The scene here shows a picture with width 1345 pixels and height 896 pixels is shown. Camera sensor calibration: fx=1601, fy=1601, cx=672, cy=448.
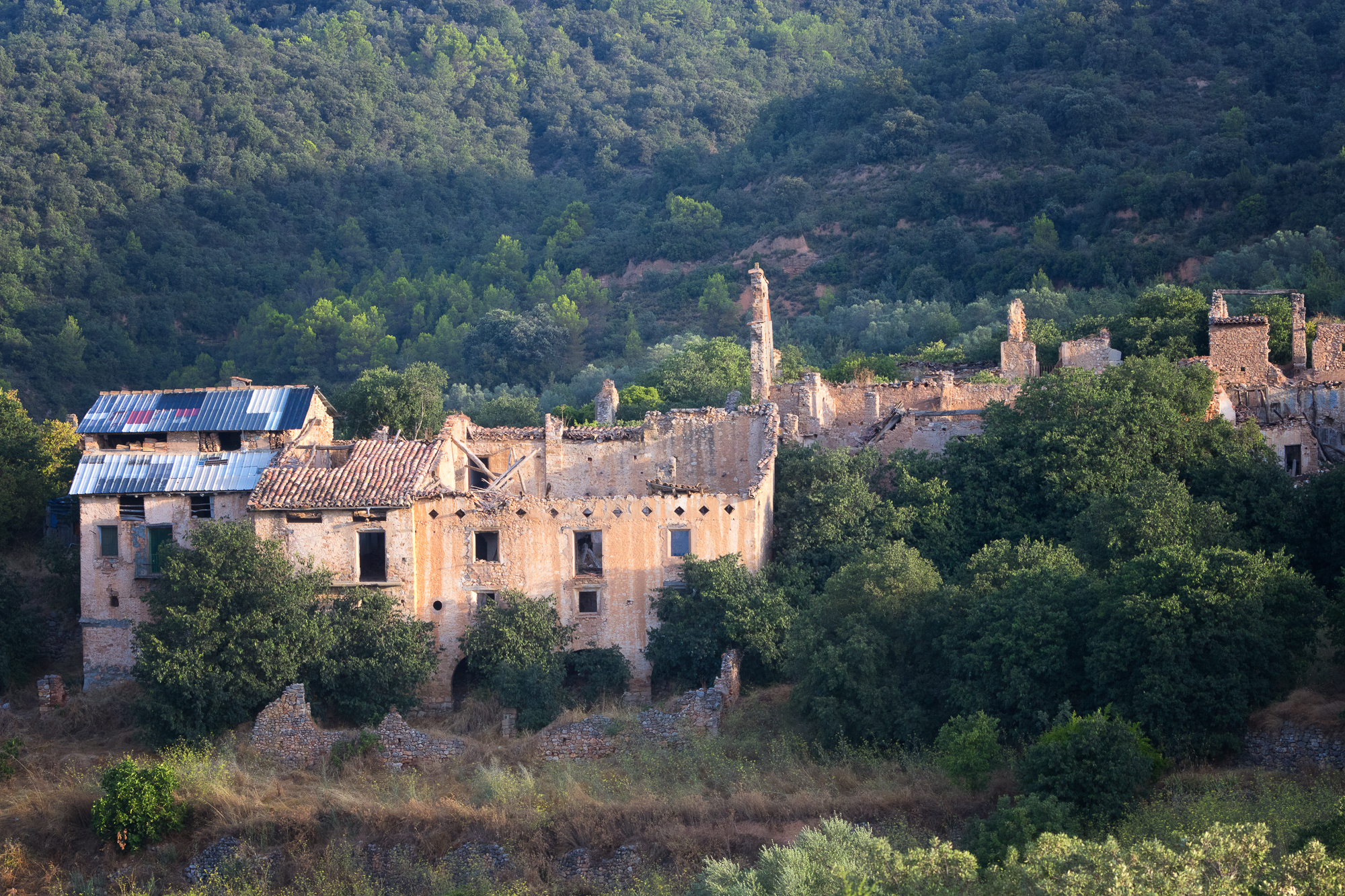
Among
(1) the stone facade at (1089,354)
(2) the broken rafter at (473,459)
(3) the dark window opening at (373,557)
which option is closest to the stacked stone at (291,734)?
(3) the dark window opening at (373,557)

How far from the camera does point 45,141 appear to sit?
79188 millimetres

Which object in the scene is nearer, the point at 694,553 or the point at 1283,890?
the point at 1283,890

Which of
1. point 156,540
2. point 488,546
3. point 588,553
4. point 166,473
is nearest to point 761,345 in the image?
point 588,553

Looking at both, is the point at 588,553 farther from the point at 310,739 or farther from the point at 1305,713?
the point at 1305,713

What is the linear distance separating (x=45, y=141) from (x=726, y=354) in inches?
1793

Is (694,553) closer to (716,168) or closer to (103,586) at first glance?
(103,586)

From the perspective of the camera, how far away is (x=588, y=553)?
31.6 metres

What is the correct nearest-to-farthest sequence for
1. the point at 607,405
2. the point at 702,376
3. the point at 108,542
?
the point at 108,542
the point at 607,405
the point at 702,376

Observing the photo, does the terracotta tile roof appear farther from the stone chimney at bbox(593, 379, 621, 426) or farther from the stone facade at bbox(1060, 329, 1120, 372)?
the stone facade at bbox(1060, 329, 1120, 372)

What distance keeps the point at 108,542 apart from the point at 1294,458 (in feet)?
82.6

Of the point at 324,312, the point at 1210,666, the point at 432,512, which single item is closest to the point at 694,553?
the point at 432,512

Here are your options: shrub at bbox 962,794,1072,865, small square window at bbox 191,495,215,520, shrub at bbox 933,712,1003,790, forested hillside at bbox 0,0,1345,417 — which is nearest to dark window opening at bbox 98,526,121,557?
Result: small square window at bbox 191,495,215,520

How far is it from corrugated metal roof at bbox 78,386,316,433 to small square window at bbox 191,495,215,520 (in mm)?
1731

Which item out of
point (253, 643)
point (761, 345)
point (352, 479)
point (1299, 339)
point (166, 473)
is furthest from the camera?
point (761, 345)
